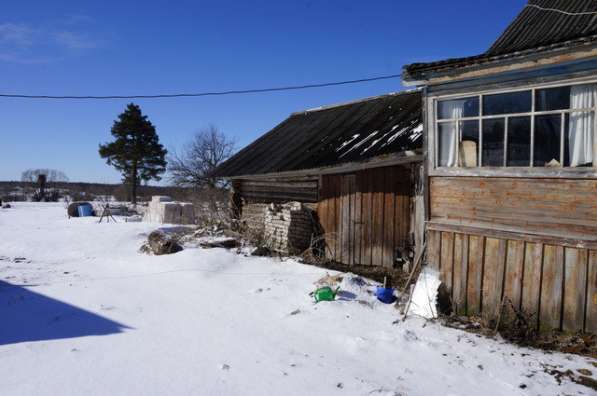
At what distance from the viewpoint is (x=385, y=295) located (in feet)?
24.4

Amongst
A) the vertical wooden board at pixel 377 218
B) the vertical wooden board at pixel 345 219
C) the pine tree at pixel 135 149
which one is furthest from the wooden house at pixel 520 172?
the pine tree at pixel 135 149

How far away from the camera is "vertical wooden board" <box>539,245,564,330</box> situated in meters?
5.83

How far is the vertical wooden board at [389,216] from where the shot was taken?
966cm

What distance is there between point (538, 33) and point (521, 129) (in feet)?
7.54

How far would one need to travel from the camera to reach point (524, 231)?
20.1 ft

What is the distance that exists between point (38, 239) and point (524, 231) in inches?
682

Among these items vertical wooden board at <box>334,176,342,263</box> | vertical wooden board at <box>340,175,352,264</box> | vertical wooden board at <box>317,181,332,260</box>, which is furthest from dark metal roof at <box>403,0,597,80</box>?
vertical wooden board at <box>317,181,332,260</box>

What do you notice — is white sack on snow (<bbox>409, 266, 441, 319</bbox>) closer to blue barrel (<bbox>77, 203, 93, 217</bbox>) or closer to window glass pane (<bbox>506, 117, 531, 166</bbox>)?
window glass pane (<bbox>506, 117, 531, 166</bbox>)

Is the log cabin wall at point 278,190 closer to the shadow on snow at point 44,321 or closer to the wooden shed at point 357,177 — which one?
the wooden shed at point 357,177

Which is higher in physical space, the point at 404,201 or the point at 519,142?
the point at 519,142

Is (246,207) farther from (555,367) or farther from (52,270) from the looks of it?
(555,367)

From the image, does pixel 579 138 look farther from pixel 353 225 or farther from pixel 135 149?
pixel 135 149

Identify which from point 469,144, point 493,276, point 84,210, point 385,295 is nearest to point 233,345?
point 385,295

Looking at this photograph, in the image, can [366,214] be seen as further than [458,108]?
Yes
